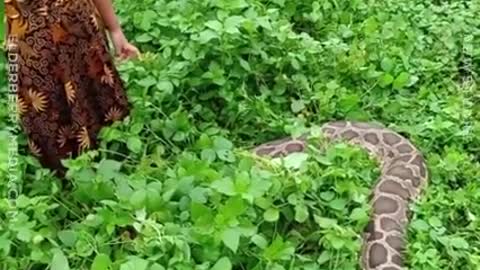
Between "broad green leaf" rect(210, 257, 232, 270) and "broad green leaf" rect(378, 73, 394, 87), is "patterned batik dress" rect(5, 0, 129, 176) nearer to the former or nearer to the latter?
"broad green leaf" rect(210, 257, 232, 270)

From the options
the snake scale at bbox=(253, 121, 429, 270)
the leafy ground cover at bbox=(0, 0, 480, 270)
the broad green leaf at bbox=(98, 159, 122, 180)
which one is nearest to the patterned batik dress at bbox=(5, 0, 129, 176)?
the leafy ground cover at bbox=(0, 0, 480, 270)

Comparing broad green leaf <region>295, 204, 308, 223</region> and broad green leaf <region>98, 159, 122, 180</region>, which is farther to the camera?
broad green leaf <region>98, 159, 122, 180</region>

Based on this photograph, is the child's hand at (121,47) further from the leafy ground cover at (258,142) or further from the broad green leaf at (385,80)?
the broad green leaf at (385,80)

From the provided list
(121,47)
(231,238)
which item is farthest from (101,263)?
(121,47)

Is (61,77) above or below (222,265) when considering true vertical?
above

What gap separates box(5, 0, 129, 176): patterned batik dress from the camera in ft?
10.8

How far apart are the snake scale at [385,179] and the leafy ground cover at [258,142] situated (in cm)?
5

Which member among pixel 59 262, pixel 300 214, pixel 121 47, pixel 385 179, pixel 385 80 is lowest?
pixel 385 179

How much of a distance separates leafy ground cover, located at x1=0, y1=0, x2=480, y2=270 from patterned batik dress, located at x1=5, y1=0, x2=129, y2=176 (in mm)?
87

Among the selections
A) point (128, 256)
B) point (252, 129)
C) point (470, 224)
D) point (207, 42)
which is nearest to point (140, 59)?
point (207, 42)

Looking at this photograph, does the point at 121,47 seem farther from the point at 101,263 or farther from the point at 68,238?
the point at 101,263

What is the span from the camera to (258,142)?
13.6ft

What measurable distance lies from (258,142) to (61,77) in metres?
1.03

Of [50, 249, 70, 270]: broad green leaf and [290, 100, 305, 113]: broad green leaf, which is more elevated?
[50, 249, 70, 270]: broad green leaf
